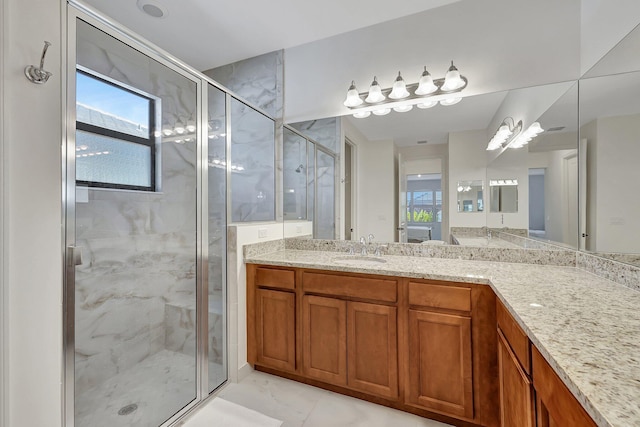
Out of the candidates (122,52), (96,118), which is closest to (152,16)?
(122,52)

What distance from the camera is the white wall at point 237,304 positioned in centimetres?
203

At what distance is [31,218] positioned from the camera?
1026 mm

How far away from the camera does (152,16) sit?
2148 mm

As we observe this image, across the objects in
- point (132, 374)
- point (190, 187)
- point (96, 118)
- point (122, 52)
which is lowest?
point (132, 374)

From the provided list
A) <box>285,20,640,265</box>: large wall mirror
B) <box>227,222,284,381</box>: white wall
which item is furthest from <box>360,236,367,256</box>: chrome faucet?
<box>227,222,284,381</box>: white wall

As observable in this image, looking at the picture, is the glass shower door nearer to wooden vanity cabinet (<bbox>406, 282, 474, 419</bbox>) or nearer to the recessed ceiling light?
the recessed ceiling light

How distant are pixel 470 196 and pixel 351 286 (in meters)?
1.15

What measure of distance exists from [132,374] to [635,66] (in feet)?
10.3

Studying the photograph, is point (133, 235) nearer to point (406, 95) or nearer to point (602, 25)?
point (406, 95)

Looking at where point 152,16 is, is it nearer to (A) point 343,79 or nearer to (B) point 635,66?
(A) point 343,79

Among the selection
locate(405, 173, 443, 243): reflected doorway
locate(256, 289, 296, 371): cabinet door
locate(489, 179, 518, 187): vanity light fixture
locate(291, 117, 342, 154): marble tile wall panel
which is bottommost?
locate(256, 289, 296, 371): cabinet door

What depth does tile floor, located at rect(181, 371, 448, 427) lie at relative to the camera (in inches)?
63.7

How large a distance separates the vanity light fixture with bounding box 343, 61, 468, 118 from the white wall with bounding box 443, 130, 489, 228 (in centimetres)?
29

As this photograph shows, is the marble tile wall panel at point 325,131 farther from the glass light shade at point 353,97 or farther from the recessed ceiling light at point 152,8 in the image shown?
the recessed ceiling light at point 152,8
